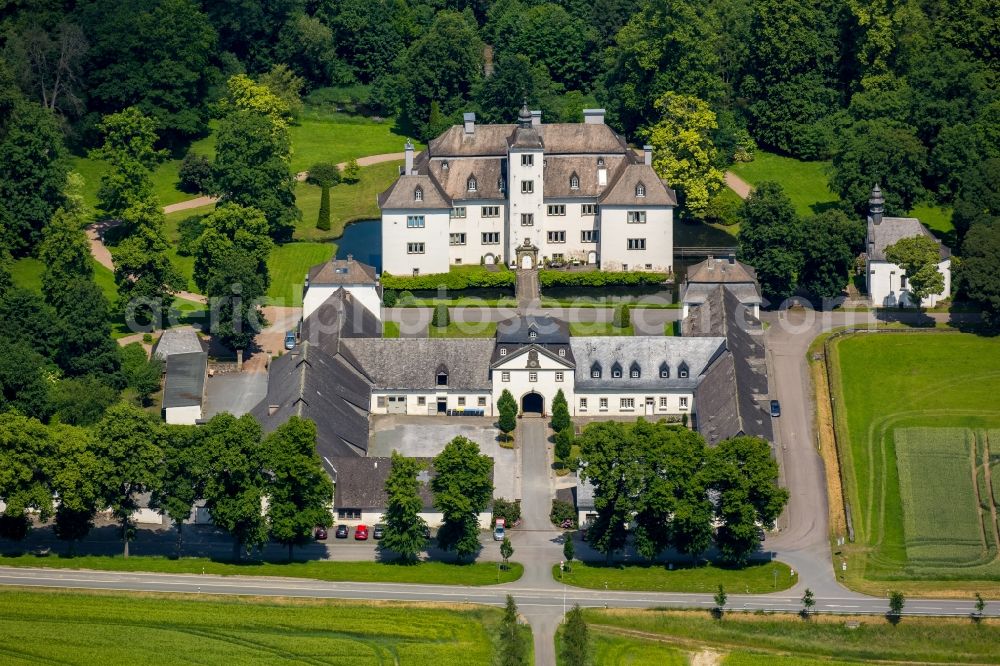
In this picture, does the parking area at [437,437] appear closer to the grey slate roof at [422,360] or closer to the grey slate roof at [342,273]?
the grey slate roof at [422,360]

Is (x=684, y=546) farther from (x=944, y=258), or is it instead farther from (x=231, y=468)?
(x=944, y=258)

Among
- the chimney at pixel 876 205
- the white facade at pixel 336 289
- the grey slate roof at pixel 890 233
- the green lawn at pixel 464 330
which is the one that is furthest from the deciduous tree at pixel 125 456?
the chimney at pixel 876 205

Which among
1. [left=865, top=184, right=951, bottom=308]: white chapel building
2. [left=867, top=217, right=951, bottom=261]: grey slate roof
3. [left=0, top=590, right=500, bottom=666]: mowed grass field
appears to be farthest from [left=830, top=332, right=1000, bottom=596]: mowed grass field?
[left=0, top=590, right=500, bottom=666]: mowed grass field

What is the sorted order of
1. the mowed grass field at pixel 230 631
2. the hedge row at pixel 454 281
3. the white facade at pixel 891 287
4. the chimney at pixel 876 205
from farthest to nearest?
the chimney at pixel 876 205
the hedge row at pixel 454 281
the white facade at pixel 891 287
the mowed grass field at pixel 230 631

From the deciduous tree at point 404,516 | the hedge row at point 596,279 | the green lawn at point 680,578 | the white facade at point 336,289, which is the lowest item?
the green lawn at point 680,578

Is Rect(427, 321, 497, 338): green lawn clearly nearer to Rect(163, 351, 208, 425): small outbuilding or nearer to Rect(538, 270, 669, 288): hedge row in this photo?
Rect(538, 270, 669, 288): hedge row

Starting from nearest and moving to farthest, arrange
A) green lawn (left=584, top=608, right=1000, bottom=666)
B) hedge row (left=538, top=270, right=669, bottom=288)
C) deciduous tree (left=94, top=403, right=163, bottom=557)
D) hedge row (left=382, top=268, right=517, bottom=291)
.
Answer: green lawn (left=584, top=608, right=1000, bottom=666), deciduous tree (left=94, top=403, right=163, bottom=557), hedge row (left=382, top=268, right=517, bottom=291), hedge row (left=538, top=270, right=669, bottom=288)

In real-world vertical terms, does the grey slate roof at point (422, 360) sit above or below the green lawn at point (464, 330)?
below

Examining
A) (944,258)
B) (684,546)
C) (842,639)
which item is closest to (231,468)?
(684,546)
